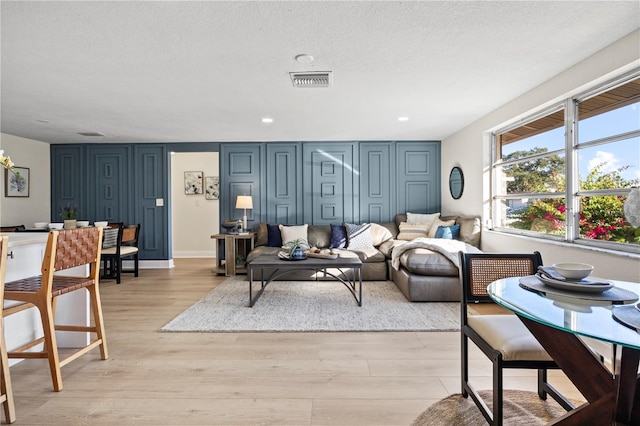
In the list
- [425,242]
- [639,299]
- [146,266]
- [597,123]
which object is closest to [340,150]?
[425,242]

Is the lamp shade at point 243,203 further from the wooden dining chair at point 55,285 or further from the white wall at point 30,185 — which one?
the white wall at point 30,185

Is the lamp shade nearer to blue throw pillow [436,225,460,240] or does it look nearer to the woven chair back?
blue throw pillow [436,225,460,240]

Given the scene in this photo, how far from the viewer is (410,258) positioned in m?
3.88

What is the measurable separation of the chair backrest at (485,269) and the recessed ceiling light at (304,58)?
183 cm

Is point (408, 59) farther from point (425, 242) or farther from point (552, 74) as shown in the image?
point (425, 242)

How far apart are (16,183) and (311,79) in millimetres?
5564

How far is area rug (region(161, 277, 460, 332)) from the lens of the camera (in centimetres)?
296

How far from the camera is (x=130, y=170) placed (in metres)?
6.04

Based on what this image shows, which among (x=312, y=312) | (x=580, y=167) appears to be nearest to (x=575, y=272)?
(x=580, y=167)

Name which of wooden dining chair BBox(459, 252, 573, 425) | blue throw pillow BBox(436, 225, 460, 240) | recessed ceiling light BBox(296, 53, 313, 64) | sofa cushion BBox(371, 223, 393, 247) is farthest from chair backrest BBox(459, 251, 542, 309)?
sofa cushion BBox(371, 223, 393, 247)

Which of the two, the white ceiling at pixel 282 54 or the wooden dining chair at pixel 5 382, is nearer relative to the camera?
the wooden dining chair at pixel 5 382

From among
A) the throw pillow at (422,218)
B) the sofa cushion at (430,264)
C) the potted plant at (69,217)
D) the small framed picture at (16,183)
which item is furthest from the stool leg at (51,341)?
the throw pillow at (422,218)

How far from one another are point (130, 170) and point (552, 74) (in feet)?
21.0

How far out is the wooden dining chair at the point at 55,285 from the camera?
6.15 feet
